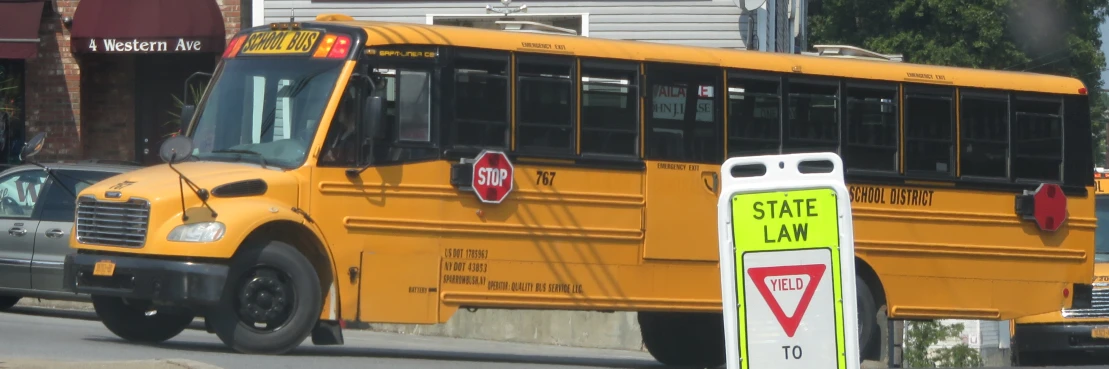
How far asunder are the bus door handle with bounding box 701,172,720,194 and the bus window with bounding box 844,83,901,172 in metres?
1.30

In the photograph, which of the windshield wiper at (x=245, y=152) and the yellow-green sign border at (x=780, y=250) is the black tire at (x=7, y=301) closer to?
the windshield wiper at (x=245, y=152)

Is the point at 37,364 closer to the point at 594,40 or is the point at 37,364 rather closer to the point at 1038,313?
the point at 594,40

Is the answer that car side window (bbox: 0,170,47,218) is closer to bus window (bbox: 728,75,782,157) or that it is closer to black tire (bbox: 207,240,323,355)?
black tire (bbox: 207,240,323,355)

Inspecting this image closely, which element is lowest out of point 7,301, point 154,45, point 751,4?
point 7,301

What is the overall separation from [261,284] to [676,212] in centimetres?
340

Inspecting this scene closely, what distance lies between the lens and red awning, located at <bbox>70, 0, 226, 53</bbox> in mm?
22438

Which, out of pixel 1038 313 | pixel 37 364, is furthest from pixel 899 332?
pixel 37 364

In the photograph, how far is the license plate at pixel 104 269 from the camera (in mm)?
10969

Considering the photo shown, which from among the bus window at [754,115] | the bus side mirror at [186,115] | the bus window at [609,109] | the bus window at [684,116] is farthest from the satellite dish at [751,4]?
the bus side mirror at [186,115]

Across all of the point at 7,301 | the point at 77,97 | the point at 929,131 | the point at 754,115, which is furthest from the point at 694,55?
the point at 77,97

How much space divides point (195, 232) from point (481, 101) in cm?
238

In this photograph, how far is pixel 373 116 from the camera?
37.0 ft

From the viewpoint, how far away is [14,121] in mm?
23969

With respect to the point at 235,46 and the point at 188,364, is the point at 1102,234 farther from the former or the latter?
the point at 188,364
